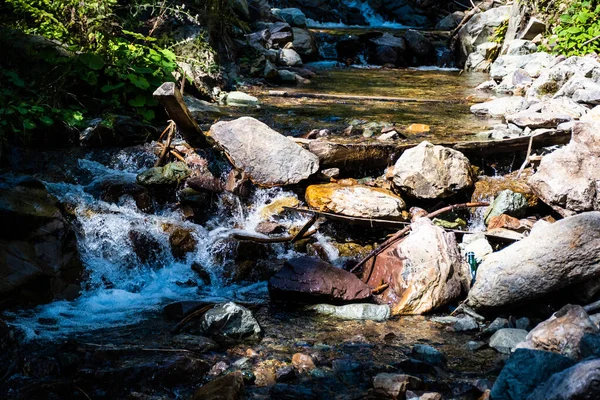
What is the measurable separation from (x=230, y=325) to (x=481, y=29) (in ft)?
43.3

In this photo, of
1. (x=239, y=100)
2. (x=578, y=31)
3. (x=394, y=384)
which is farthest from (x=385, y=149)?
(x=578, y=31)

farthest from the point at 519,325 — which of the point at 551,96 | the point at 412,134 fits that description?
the point at 551,96

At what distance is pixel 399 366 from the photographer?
3.72m

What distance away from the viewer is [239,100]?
9.47m

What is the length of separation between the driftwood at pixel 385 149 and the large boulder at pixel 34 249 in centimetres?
273

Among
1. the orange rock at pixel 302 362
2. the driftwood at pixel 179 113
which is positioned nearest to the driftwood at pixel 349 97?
the driftwood at pixel 179 113

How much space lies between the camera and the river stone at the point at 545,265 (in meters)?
4.20

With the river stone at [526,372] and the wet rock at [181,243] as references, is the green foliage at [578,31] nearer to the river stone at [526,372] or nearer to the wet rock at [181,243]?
the wet rock at [181,243]

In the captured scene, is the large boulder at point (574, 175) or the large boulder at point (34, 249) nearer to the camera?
the large boulder at point (34, 249)

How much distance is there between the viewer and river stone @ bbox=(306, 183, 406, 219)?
5.64m

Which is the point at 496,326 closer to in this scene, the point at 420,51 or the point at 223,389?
the point at 223,389

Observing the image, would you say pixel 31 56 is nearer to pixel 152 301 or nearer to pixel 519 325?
pixel 152 301

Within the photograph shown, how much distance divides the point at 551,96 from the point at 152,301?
718cm

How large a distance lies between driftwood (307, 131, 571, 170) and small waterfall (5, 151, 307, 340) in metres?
0.66
